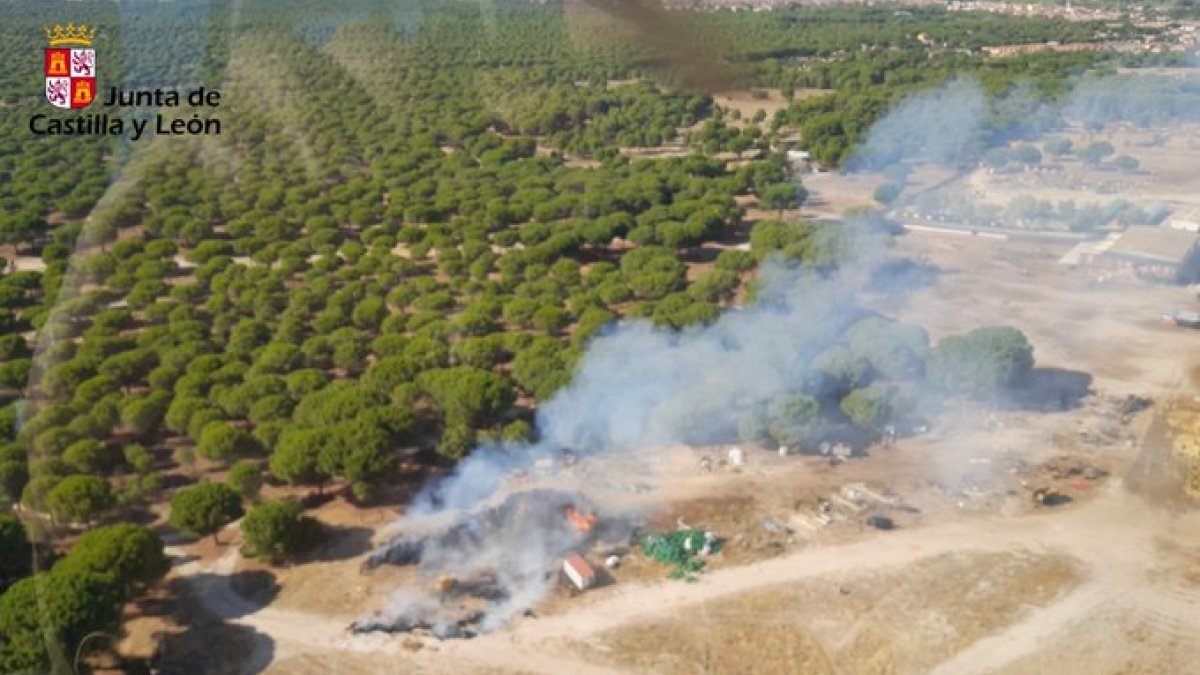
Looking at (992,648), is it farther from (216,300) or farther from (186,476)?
(216,300)

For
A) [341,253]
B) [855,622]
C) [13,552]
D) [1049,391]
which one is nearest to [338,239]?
[341,253]

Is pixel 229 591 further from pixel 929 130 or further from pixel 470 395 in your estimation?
pixel 929 130

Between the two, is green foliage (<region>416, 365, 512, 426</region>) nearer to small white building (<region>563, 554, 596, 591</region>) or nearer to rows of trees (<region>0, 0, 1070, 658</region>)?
rows of trees (<region>0, 0, 1070, 658</region>)

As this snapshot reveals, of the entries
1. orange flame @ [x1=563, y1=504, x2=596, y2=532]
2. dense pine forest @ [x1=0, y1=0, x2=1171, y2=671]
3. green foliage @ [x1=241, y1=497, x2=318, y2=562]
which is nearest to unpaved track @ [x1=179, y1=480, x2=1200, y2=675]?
green foliage @ [x1=241, y1=497, x2=318, y2=562]

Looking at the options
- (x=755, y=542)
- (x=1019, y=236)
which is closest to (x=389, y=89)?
(x=1019, y=236)

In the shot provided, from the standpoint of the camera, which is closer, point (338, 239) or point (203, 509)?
point (203, 509)
